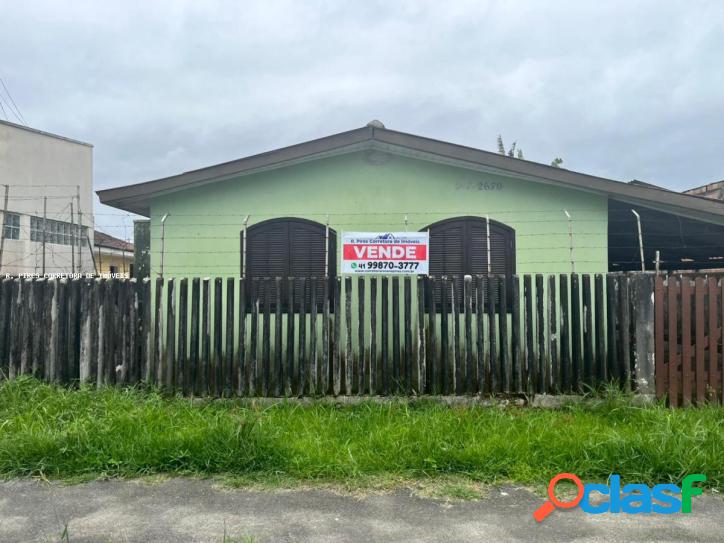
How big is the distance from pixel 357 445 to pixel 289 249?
4014 millimetres

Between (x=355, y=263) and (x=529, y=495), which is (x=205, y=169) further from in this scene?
(x=529, y=495)

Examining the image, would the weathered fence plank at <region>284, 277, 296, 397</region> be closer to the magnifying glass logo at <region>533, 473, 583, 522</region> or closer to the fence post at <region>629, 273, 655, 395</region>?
the magnifying glass logo at <region>533, 473, 583, 522</region>

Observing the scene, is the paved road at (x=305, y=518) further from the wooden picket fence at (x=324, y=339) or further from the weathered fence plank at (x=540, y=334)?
the weathered fence plank at (x=540, y=334)

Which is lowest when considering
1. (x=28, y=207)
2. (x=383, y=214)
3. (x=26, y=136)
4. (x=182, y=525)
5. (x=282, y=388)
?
(x=182, y=525)

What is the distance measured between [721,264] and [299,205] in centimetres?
1177

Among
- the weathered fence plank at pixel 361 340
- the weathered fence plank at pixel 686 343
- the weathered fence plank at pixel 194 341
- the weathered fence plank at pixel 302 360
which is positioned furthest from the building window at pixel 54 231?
the weathered fence plank at pixel 686 343

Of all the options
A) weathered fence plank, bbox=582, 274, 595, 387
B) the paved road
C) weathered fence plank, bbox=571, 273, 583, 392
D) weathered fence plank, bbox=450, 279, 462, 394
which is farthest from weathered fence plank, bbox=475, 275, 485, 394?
the paved road

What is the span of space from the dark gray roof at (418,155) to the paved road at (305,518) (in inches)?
175

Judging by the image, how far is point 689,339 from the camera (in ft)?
19.1

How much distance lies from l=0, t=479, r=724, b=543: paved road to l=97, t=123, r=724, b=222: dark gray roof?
4437 millimetres

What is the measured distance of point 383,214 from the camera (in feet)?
26.5

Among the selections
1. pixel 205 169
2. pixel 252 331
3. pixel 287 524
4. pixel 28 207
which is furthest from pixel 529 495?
pixel 28 207

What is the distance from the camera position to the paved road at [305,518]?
10.9 feet

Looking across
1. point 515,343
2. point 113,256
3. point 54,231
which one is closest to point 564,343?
point 515,343
